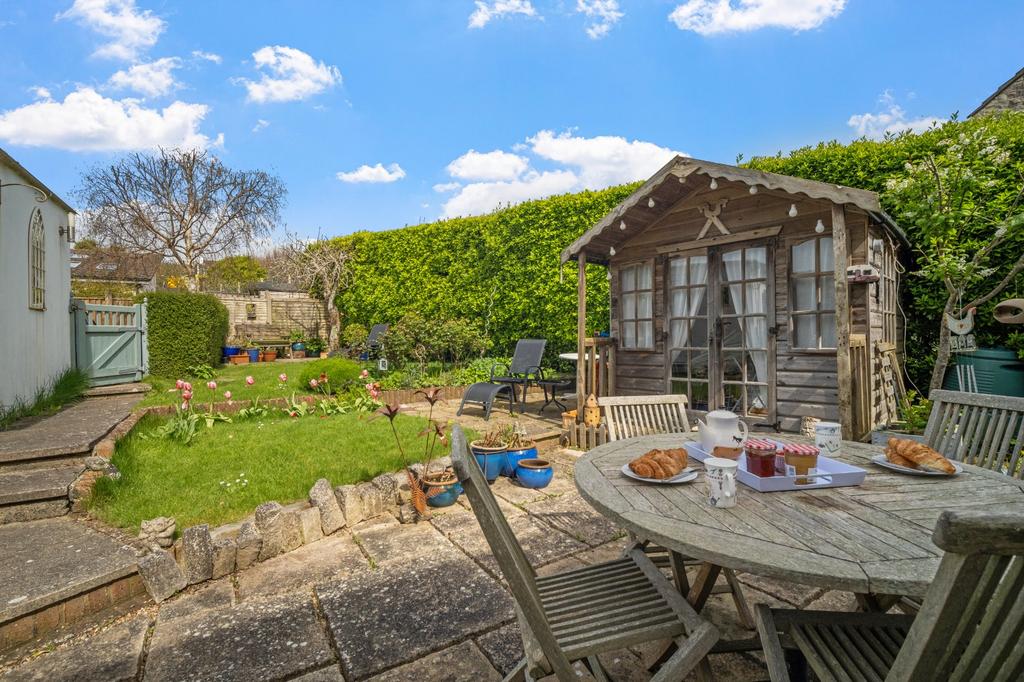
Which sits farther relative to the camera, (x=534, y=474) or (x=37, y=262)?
(x=37, y=262)

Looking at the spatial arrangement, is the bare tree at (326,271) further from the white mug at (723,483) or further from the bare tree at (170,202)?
the white mug at (723,483)

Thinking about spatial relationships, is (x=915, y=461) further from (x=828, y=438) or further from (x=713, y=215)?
Result: (x=713, y=215)

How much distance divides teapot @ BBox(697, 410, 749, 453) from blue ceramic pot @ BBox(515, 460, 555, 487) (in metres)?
2.24

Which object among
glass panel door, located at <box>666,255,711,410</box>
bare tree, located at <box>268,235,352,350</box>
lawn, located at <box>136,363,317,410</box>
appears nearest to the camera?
glass panel door, located at <box>666,255,711,410</box>

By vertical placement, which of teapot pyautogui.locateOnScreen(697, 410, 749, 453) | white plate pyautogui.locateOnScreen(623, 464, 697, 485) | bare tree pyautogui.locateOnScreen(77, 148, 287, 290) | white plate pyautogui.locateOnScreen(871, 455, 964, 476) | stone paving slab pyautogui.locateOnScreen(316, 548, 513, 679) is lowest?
stone paving slab pyautogui.locateOnScreen(316, 548, 513, 679)

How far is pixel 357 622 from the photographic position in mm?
2158

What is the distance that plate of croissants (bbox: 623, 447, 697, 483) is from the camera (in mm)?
1682

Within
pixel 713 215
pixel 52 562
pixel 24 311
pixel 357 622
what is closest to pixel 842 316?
pixel 713 215

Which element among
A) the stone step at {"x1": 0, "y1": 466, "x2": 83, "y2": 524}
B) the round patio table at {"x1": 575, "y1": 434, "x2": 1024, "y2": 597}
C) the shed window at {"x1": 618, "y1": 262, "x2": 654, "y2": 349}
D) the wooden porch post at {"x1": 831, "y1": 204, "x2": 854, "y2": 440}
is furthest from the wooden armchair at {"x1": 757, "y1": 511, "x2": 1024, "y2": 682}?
the shed window at {"x1": 618, "y1": 262, "x2": 654, "y2": 349}

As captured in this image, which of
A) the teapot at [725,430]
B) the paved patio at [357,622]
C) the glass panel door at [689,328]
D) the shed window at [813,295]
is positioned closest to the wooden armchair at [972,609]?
the teapot at [725,430]

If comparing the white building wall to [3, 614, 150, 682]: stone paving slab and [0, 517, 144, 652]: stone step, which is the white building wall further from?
[3, 614, 150, 682]: stone paving slab

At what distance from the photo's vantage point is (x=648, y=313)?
638cm

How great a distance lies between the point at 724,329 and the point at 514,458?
318cm

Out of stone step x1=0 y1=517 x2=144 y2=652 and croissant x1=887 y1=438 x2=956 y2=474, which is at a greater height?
croissant x1=887 y1=438 x2=956 y2=474
